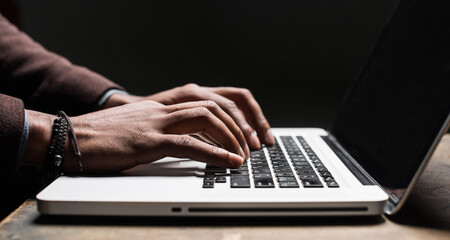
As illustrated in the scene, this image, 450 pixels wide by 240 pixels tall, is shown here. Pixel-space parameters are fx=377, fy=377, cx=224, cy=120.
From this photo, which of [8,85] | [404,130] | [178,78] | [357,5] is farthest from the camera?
[178,78]

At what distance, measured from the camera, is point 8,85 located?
3.11 ft

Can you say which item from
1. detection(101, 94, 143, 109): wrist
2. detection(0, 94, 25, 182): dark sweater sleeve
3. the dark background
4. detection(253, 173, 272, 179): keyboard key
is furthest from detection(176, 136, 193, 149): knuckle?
the dark background

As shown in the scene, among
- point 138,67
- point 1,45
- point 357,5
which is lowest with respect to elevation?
point 138,67

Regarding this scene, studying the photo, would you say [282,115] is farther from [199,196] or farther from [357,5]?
[199,196]

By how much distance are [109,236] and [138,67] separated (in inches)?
55.2

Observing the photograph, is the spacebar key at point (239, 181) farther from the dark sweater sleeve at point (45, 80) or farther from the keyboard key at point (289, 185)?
the dark sweater sleeve at point (45, 80)

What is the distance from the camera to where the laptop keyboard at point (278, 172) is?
1.56 feet

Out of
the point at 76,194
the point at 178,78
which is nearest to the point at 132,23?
the point at 178,78

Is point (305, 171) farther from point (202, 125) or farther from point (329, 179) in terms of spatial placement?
point (202, 125)

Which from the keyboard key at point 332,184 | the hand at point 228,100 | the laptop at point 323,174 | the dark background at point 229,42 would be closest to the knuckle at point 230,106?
the hand at point 228,100

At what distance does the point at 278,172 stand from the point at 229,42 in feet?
4.06

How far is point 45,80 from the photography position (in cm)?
93

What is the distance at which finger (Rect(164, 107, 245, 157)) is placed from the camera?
0.58m

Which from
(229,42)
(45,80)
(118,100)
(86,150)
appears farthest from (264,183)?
(229,42)
